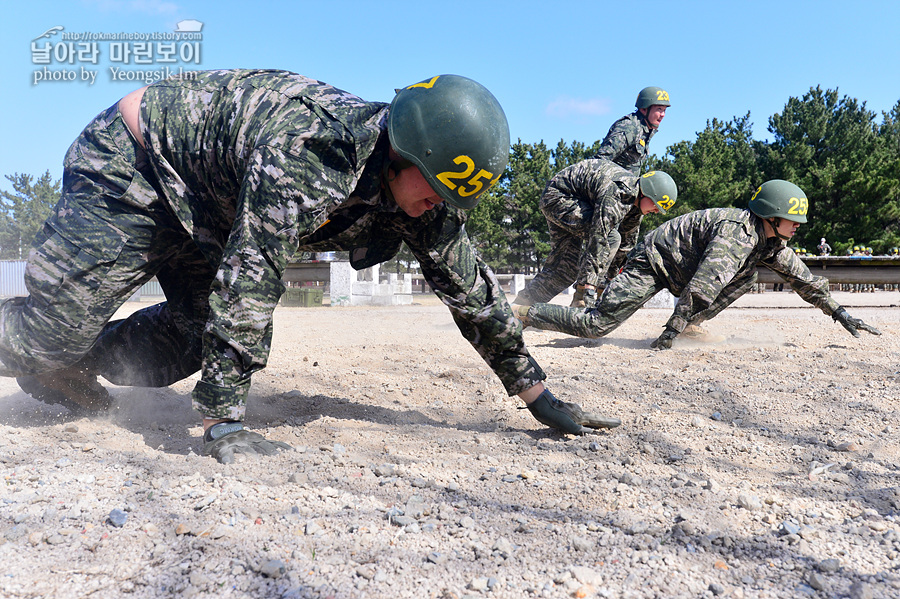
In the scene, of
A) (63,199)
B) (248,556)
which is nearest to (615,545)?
(248,556)

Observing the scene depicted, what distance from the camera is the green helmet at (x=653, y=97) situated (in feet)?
22.8

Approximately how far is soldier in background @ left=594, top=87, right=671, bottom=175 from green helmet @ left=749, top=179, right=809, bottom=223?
2145 millimetres

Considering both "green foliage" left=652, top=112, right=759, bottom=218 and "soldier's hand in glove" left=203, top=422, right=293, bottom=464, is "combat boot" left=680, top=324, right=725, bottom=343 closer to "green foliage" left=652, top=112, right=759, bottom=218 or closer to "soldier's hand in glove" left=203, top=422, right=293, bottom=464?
"soldier's hand in glove" left=203, top=422, right=293, bottom=464

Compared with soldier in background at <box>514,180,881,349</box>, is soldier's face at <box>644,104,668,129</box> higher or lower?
higher

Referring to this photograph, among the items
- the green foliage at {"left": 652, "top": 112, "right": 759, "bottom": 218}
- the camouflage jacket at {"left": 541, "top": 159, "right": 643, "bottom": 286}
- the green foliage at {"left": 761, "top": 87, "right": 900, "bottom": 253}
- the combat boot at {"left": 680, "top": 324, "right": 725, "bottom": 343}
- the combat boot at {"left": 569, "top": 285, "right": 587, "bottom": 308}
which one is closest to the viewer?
the combat boot at {"left": 680, "top": 324, "right": 725, "bottom": 343}

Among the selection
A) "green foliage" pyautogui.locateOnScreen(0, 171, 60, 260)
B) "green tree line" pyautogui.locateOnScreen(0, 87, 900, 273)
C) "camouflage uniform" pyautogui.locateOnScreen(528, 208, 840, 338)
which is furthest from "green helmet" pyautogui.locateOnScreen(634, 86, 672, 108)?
"green foliage" pyautogui.locateOnScreen(0, 171, 60, 260)

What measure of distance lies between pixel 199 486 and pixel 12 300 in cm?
123

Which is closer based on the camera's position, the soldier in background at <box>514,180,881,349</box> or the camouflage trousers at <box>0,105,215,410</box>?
the camouflage trousers at <box>0,105,215,410</box>

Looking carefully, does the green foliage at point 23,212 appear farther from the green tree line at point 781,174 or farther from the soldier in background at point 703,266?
the soldier in background at point 703,266

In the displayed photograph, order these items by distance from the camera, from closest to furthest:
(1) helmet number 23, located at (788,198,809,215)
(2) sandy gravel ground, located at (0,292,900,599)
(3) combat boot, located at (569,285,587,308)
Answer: (2) sandy gravel ground, located at (0,292,900,599)
(1) helmet number 23, located at (788,198,809,215)
(3) combat boot, located at (569,285,587,308)

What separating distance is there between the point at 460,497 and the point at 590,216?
16.7 ft

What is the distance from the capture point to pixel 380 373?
3.93m

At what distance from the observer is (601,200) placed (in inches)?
245

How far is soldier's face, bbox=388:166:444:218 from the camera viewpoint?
212cm
